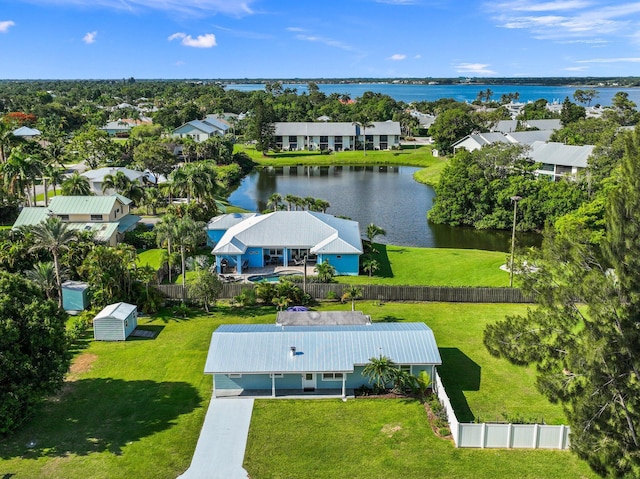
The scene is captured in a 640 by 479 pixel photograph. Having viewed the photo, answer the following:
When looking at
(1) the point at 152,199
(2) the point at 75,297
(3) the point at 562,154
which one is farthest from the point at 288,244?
(3) the point at 562,154

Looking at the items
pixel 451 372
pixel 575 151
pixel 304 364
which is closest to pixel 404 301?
pixel 451 372

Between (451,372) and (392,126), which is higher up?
(392,126)

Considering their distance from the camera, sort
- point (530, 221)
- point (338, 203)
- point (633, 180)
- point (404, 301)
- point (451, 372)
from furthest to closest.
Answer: point (338, 203) → point (530, 221) → point (404, 301) → point (451, 372) → point (633, 180)

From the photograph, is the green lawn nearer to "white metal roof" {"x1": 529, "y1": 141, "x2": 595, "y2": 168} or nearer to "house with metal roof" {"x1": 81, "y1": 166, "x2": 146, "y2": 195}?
"house with metal roof" {"x1": 81, "y1": 166, "x2": 146, "y2": 195}

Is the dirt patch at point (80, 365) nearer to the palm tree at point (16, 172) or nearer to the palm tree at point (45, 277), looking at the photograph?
the palm tree at point (45, 277)

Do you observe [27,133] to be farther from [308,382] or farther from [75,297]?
[308,382]

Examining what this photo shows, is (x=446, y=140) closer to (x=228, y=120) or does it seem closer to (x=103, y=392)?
(x=228, y=120)
